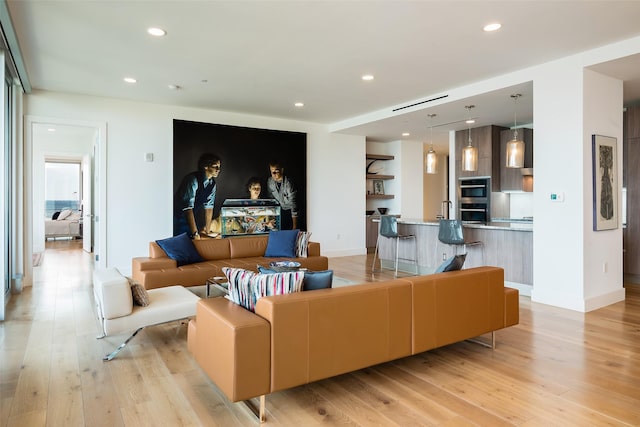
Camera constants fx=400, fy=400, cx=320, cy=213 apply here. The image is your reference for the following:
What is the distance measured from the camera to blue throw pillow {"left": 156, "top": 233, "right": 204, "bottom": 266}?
199 inches

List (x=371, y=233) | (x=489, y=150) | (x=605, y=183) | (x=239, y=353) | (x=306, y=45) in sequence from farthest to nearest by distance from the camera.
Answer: (x=371, y=233), (x=489, y=150), (x=605, y=183), (x=306, y=45), (x=239, y=353)

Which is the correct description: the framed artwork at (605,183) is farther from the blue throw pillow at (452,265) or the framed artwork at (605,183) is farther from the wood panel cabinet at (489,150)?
the wood panel cabinet at (489,150)

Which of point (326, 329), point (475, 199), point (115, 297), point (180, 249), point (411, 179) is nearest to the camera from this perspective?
point (326, 329)

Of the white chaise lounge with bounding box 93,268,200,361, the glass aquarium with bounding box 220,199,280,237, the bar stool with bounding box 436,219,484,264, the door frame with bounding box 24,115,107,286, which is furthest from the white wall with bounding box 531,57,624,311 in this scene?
the door frame with bounding box 24,115,107,286

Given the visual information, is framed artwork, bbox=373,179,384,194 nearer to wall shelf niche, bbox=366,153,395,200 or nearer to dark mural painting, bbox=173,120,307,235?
wall shelf niche, bbox=366,153,395,200

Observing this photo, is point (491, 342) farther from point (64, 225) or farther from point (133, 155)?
point (64, 225)

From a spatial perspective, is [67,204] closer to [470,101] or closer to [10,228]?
[10,228]

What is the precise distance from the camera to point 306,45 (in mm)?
4094

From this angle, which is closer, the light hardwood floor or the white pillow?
the light hardwood floor

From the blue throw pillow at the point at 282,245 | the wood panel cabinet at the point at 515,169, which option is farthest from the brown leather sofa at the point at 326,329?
the wood panel cabinet at the point at 515,169

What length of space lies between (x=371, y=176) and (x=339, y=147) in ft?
4.41

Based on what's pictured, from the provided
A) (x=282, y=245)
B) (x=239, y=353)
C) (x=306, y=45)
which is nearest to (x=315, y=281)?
(x=239, y=353)

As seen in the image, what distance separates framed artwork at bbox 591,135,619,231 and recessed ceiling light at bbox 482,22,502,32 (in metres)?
1.77

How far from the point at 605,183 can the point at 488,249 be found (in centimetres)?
158
